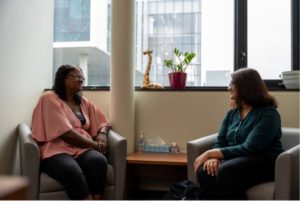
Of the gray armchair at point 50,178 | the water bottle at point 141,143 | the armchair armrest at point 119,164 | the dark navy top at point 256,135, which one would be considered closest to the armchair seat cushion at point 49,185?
the gray armchair at point 50,178

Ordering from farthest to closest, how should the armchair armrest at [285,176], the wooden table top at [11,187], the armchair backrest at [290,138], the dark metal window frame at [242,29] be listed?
the dark metal window frame at [242,29]
the armchair backrest at [290,138]
the armchair armrest at [285,176]
the wooden table top at [11,187]

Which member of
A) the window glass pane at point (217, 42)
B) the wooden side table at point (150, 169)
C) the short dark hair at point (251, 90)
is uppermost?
the window glass pane at point (217, 42)

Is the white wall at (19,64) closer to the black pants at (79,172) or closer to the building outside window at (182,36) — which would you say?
the building outside window at (182,36)

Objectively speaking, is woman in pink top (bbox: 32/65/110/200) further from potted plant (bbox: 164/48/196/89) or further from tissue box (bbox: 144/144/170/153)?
potted plant (bbox: 164/48/196/89)

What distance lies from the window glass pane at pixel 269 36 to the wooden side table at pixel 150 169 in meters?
1.11

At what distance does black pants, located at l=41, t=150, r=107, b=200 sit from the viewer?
6.30 feet

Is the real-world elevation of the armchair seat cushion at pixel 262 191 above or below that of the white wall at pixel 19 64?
below

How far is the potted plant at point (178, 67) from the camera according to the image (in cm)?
279

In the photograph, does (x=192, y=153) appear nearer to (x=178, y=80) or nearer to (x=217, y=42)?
(x=178, y=80)

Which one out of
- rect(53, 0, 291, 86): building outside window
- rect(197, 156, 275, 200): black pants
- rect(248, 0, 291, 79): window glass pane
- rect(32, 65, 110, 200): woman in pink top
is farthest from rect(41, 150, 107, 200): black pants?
rect(248, 0, 291, 79): window glass pane

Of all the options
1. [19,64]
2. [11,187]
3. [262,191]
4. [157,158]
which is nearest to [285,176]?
[262,191]

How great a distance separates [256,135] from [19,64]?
1918 mm

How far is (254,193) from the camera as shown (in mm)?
1722

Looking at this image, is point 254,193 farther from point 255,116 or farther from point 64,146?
point 64,146
